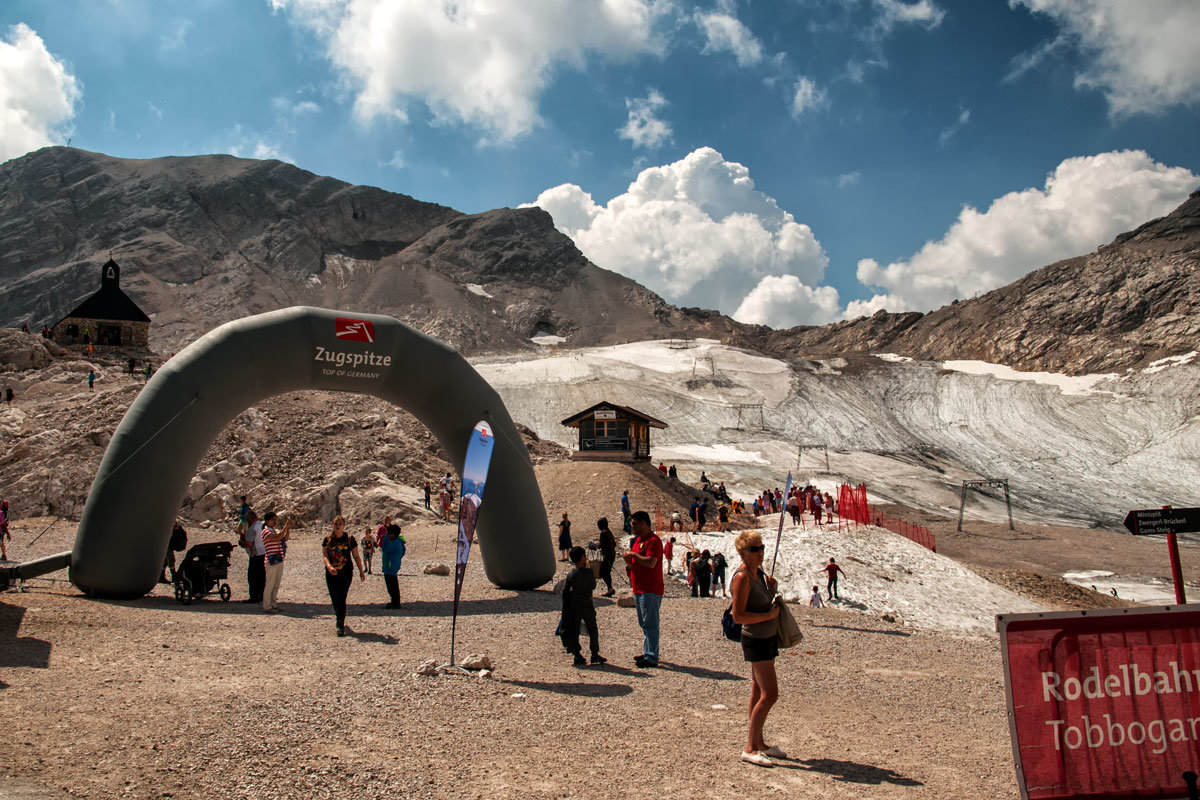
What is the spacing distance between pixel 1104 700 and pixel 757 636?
84.5 inches

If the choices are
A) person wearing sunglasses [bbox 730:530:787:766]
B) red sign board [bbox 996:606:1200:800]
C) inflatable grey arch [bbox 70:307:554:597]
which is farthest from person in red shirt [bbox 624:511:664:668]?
inflatable grey arch [bbox 70:307:554:597]

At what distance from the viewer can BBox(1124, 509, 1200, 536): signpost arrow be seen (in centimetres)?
643

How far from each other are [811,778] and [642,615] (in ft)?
12.8

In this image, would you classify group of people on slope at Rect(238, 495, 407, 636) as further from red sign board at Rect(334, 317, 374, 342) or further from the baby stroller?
red sign board at Rect(334, 317, 374, 342)

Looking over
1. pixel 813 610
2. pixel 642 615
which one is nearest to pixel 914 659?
pixel 642 615

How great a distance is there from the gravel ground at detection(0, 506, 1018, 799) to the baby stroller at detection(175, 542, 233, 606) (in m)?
0.79

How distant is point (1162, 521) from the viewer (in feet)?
21.6

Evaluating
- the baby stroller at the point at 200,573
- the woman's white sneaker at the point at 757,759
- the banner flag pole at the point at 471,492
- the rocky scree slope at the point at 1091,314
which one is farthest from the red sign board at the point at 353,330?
the rocky scree slope at the point at 1091,314

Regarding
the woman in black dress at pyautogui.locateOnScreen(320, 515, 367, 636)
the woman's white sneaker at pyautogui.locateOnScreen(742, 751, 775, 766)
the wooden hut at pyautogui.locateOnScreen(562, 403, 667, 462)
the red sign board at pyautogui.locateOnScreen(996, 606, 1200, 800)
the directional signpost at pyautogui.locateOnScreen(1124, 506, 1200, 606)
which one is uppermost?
the wooden hut at pyautogui.locateOnScreen(562, 403, 667, 462)

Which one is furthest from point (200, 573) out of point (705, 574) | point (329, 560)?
point (705, 574)

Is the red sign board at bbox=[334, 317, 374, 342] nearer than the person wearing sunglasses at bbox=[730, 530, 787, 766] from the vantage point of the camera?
No

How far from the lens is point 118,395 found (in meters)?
29.1

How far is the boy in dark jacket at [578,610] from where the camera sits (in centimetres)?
910

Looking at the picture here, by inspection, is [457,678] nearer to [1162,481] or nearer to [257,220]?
[1162,481]
